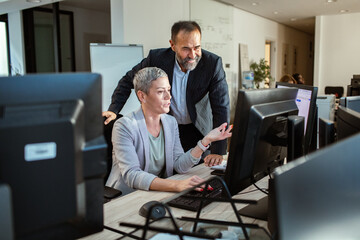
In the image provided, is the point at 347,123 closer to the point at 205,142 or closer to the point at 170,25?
the point at 205,142

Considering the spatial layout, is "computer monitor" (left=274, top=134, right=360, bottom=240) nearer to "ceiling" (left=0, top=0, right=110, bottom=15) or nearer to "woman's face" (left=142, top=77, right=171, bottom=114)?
"woman's face" (left=142, top=77, right=171, bottom=114)

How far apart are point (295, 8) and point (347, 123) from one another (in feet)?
29.1

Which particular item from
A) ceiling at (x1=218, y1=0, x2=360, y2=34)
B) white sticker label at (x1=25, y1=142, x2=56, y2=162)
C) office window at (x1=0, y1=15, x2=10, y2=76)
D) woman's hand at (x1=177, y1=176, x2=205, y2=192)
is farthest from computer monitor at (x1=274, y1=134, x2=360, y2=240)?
office window at (x1=0, y1=15, x2=10, y2=76)

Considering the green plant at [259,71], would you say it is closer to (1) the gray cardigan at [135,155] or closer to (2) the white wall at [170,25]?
(2) the white wall at [170,25]

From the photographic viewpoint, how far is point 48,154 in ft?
2.55

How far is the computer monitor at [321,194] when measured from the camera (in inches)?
26.1

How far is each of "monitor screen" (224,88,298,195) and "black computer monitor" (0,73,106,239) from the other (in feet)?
1.64

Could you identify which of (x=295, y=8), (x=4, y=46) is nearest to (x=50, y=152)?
(x=4, y=46)

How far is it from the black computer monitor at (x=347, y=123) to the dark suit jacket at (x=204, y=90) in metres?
1.34

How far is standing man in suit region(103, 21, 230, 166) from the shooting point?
2.53 meters

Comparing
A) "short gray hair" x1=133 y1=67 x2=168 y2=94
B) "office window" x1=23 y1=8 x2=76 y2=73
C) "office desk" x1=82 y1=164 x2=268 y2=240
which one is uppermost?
"office window" x1=23 y1=8 x2=76 y2=73

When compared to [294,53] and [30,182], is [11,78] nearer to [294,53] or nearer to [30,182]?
[30,182]

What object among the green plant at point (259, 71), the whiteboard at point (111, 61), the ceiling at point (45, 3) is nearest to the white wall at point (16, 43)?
the ceiling at point (45, 3)

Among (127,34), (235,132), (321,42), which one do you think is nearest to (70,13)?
(127,34)
